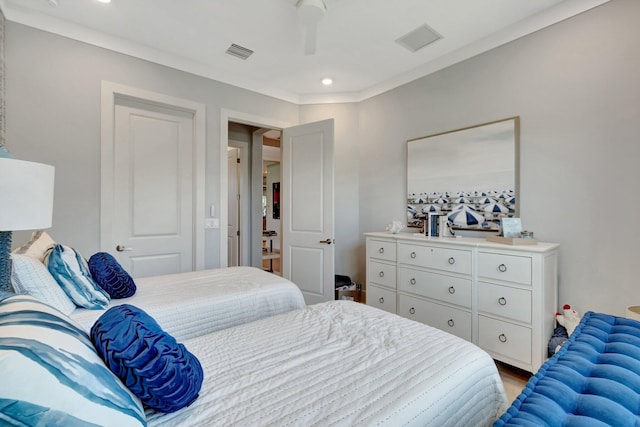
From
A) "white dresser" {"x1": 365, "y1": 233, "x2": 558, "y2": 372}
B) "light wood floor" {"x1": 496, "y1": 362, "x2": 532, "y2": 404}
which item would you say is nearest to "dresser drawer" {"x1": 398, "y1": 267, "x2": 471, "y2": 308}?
"white dresser" {"x1": 365, "y1": 233, "x2": 558, "y2": 372}

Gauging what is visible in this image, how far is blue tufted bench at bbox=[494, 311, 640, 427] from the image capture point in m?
0.77

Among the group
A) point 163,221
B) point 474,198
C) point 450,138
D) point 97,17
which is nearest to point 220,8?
point 97,17

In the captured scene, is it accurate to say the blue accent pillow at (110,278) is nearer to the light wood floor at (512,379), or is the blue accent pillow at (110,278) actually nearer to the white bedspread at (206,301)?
the white bedspread at (206,301)

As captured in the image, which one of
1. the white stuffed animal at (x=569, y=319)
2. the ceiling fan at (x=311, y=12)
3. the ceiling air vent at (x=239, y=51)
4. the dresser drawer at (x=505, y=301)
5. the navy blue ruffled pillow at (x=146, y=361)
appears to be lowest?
the white stuffed animal at (x=569, y=319)

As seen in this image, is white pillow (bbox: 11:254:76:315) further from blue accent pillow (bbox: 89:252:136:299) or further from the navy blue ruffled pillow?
the navy blue ruffled pillow

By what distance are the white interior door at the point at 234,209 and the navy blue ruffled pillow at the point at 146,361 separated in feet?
12.0

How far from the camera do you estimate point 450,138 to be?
9.39ft

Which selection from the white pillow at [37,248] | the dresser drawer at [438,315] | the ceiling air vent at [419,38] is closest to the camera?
the white pillow at [37,248]

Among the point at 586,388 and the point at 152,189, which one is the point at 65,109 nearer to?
the point at 152,189

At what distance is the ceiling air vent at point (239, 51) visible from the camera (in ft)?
9.00

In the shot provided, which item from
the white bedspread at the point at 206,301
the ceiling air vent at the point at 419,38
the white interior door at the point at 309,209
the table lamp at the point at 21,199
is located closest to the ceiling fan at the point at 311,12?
the ceiling air vent at the point at 419,38

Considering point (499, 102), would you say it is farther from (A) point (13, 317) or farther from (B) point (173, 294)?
(A) point (13, 317)

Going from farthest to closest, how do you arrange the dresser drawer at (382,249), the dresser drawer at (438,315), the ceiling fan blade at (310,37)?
the dresser drawer at (382,249) < the dresser drawer at (438,315) < the ceiling fan blade at (310,37)

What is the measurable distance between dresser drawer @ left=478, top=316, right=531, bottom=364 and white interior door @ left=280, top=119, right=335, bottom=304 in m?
1.53
